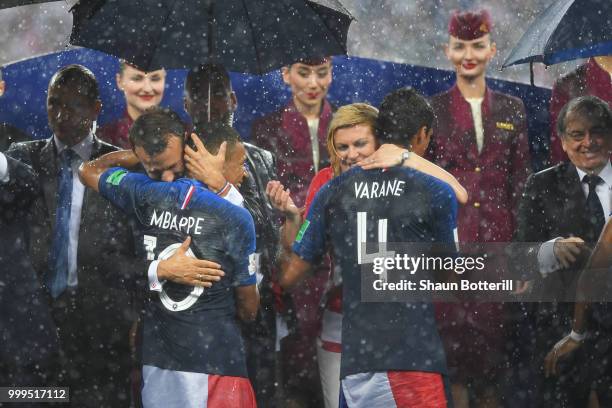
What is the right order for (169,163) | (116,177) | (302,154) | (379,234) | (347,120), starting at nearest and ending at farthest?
1. (379,234)
2. (169,163)
3. (116,177)
4. (347,120)
5. (302,154)

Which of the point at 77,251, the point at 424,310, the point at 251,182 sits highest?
the point at 251,182

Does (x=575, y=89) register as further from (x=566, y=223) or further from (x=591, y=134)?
(x=566, y=223)

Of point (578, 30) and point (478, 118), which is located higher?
point (578, 30)

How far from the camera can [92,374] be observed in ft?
17.8

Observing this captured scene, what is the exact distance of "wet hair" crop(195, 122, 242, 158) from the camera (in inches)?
208

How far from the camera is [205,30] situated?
5.07 meters

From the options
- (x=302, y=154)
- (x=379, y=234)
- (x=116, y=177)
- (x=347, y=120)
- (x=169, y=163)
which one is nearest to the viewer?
(x=379, y=234)

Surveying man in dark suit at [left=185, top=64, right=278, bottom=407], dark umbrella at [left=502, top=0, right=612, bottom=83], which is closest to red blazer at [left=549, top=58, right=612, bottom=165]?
dark umbrella at [left=502, top=0, right=612, bottom=83]

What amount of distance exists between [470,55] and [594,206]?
3.43 ft

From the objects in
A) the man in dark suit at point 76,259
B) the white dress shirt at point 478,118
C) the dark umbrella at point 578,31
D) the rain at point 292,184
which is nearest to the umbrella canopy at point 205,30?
the rain at point 292,184

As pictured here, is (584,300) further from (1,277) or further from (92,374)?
(1,277)

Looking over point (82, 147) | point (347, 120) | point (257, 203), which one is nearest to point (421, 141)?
point (347, 120)

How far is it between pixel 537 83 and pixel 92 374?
285cm

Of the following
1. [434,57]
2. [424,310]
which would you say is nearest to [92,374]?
[424,310]
